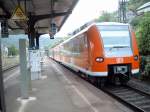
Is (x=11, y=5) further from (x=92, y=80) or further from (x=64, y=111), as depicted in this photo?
(x=64, y=111)

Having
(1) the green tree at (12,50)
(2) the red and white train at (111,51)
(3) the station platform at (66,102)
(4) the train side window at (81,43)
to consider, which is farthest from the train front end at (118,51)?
(1) the green tree at (12,50)

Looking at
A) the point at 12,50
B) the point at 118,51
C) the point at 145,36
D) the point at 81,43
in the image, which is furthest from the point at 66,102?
the point at 12,50

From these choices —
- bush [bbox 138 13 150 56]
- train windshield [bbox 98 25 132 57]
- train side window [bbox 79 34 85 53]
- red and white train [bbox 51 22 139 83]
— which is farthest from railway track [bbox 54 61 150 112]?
bush [bbox 138 13 150 56]

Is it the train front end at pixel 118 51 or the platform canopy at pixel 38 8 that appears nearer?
the train front end at pixel 118 51

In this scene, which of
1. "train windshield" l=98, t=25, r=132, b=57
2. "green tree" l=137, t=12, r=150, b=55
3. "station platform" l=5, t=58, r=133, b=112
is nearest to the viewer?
"station platform" l=5, t=58, r=133, b=112

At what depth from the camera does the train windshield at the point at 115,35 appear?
16.4 meters

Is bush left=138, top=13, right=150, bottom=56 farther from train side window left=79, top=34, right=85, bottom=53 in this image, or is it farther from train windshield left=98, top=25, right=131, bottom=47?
train windshield left=98, top=25, right=131, bottom=47

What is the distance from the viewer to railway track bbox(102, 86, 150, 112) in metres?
12.0

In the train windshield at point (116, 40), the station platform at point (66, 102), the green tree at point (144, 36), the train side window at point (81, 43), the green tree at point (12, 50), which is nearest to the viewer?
the station platform at point (66, 102)

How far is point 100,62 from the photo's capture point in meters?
16.0

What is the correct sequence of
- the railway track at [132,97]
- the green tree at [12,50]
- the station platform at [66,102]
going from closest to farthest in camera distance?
the station platform at [66,102], the railway track at [132,97], the green tree at [12,50]

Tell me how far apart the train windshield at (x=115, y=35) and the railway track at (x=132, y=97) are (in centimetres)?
186

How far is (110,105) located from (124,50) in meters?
5.66

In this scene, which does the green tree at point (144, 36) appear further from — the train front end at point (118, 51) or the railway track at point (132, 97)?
the railway track at point (132, 97)
